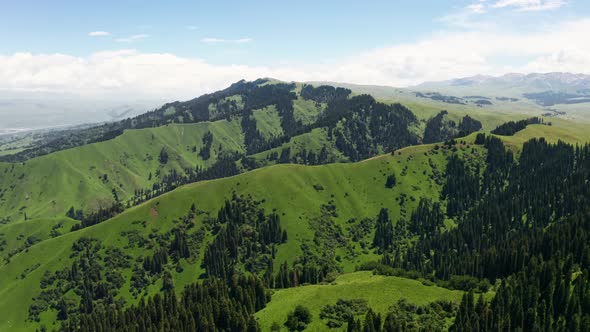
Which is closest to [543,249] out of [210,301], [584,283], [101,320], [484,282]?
[484,282]

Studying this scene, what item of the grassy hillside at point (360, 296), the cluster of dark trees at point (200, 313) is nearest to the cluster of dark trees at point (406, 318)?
the grassy hillside at point (360, 296)

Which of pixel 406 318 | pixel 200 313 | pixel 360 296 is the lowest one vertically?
pixel 200 313

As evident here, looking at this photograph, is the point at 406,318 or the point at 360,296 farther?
the point at 360,296

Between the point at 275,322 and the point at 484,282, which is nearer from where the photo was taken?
the point at 275,322

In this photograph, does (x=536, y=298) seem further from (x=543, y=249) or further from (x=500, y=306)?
(x=543, y=249)

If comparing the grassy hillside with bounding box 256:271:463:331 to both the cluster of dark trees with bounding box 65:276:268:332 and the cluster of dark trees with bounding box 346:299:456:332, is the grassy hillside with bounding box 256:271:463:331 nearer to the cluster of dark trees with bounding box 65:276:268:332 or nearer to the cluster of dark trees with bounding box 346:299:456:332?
the cluster of dark trees with bounding box 346:299:456:332

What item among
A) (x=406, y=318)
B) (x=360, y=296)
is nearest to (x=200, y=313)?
(x=360, y=296)

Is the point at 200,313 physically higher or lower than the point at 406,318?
lower

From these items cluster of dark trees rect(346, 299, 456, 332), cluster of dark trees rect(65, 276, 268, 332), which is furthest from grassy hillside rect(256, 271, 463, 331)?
cluster of dark trees rect(65, 276, 268, 332)

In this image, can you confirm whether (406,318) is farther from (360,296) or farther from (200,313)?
(200,313)
